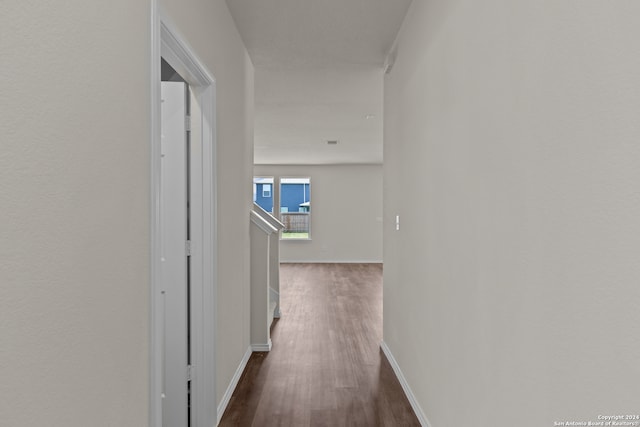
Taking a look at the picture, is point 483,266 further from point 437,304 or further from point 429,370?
point 429,370

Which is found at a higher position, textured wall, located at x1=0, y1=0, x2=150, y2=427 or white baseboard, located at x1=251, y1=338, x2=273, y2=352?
textured wall, located at x1=0, y1=0, x2=150, y2=427

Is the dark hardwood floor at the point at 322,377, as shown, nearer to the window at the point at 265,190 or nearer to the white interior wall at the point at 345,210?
the white interior wall at the point at 345,210

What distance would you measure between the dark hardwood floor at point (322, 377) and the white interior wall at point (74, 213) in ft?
4.63

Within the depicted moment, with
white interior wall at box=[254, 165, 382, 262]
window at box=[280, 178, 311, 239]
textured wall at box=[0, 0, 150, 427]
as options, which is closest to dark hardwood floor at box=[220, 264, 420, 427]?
textured wall at box=[0, 0, 150, 427]

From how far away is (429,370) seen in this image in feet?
7.70

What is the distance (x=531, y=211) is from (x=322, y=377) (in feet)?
7.99

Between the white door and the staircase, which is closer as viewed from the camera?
the white door

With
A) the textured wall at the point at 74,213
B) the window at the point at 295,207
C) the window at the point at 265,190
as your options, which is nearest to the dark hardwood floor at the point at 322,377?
the textured wall at the point at 74,213

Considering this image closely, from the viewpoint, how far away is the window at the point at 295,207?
1099cm

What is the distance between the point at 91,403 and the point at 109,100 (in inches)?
32.8

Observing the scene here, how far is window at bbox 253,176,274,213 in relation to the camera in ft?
36.1

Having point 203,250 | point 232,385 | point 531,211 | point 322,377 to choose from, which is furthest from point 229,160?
point 531,211

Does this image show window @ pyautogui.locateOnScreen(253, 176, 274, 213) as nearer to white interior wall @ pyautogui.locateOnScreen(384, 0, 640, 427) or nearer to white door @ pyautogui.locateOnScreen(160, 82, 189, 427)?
white door @ pyautogui.locateOnScreen(160, 82, 189, 427)

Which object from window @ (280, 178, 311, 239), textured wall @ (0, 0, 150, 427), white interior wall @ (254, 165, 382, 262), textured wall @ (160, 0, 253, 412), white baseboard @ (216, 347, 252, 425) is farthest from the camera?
window @ (280, 178, 311, 239)
